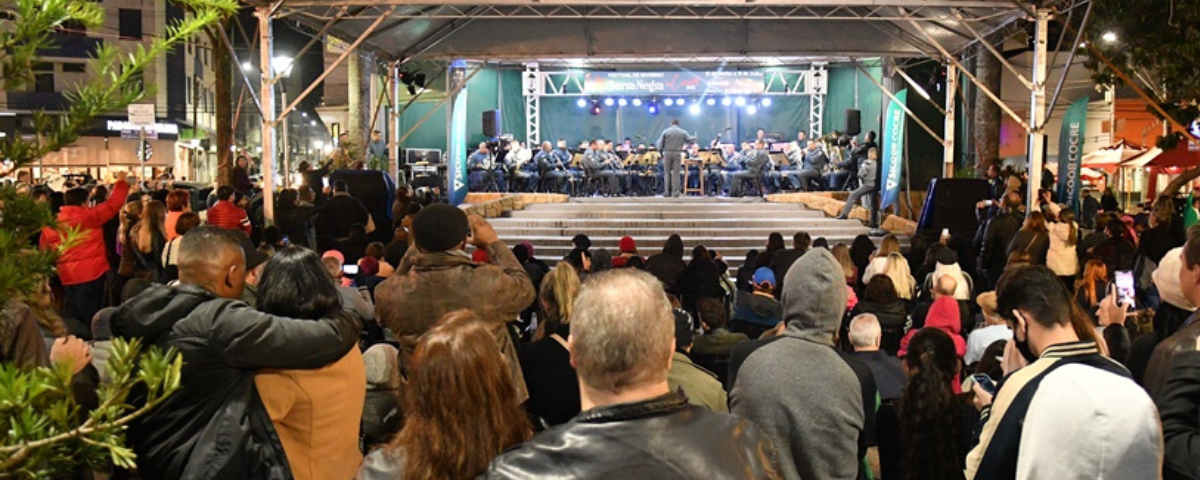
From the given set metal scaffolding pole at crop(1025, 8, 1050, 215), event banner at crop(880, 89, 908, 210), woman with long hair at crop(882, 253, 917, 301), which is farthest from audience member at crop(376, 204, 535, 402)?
event banner at crop(880, 89, 908, 210)

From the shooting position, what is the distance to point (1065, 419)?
2.47 meters

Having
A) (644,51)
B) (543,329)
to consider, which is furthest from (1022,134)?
(543,329)

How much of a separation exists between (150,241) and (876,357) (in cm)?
615

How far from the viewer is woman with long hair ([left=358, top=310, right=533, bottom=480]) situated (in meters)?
2.48

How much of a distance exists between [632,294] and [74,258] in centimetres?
782

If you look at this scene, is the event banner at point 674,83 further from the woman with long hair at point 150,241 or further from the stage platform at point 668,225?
the woman with long hair at point 150,241

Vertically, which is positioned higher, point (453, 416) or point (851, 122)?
point (851, 122)

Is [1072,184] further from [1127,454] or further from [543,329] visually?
[1127,454]

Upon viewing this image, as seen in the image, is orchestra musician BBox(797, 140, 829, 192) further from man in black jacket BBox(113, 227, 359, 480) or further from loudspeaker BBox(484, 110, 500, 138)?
man in black jacket BBox(113, 227, 359, 480)

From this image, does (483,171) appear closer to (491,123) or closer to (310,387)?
(491,123)

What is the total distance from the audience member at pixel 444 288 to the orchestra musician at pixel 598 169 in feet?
62.8

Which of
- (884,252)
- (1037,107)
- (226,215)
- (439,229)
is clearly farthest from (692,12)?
(439,229)

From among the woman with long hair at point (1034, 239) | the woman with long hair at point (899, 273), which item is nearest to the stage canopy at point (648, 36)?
the woman with long hair at point (1034, 239)

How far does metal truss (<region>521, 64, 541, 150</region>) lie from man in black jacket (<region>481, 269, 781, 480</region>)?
83.3ft
